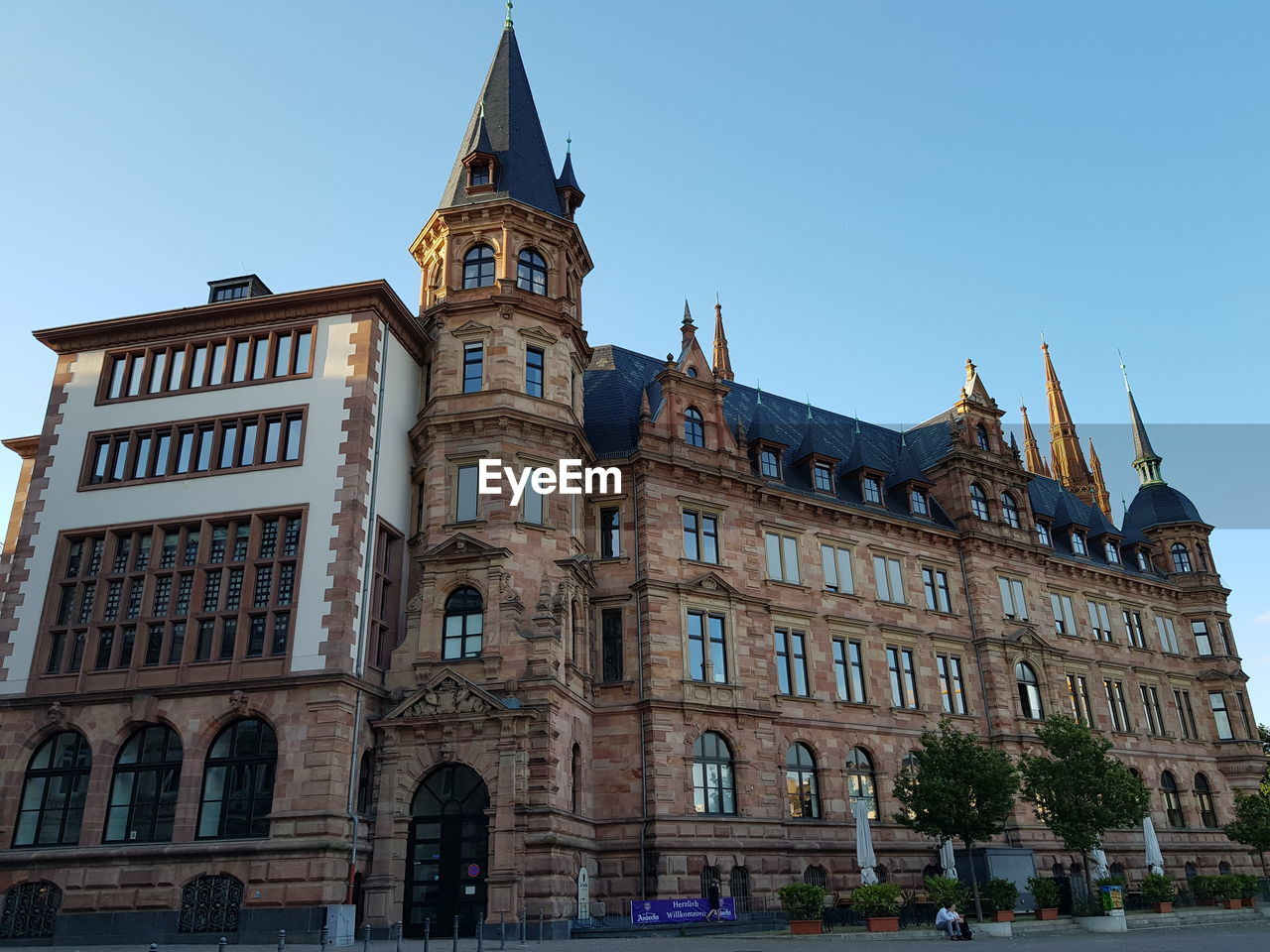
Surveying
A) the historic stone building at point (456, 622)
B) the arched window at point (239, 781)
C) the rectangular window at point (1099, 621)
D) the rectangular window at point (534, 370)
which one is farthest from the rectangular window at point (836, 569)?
the arched window at point (239, 781)

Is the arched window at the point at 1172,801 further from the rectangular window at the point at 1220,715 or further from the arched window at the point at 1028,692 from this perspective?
the arched window at the point at 1028,692

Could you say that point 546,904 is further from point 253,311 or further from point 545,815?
point 253,311

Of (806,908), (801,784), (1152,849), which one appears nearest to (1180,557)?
(1152,849)

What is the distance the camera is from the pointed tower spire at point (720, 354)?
205 feet

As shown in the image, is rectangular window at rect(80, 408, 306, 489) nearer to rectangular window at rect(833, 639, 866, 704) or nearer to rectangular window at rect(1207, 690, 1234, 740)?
rectangular window at rect(833, 639, 866, 704)

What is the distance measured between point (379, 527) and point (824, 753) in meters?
19.1

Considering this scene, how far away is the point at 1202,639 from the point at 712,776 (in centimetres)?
3666

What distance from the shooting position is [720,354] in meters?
63.8

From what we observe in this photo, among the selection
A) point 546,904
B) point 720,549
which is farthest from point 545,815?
point 720,549

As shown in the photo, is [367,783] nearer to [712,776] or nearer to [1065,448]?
[712,776]

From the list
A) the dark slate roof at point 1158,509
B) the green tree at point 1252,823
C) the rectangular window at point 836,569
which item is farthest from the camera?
the dark slate roof at point 1158,509

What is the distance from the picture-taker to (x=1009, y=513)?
2028 inches

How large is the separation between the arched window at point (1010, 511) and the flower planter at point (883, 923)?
85.5 ft

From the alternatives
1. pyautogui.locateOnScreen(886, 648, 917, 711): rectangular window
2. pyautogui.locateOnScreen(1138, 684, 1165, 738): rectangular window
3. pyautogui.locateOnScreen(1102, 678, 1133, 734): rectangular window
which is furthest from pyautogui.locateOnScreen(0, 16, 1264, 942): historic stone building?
pyautogui.locateOnScreen(1138, 684, 1165, 738): rectangular window
